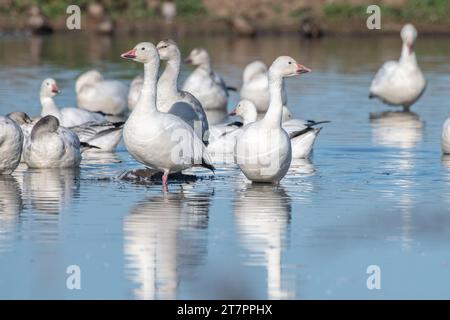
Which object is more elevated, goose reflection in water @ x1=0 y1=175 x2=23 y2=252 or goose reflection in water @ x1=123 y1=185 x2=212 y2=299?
goose reflection in water @ x1=0 y1=175 x2=23 y2=252

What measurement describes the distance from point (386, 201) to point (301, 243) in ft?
8.14

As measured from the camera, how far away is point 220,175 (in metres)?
15.8

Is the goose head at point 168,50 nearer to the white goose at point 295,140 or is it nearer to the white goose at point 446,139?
the white goose at point 295,140

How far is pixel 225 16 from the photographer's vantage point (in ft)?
160

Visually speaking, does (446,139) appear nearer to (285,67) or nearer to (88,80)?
(285,67)

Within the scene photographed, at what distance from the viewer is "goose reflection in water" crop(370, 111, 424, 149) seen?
761 inches

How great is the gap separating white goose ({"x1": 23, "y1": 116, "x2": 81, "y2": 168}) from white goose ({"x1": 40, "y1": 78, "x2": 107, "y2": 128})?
9.51 feet

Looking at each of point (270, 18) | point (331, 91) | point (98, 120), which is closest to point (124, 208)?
point (98, 120)

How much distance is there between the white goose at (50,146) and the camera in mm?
15984

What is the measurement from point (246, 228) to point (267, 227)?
0.22 metres

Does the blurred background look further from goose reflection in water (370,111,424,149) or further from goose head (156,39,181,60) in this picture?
goose head (156,39,181,60)

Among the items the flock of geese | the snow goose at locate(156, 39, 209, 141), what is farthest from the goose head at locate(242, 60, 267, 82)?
the snow goose at locate(156, 39, 209, 141)

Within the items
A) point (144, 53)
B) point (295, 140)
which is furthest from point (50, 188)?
point (295, 140)

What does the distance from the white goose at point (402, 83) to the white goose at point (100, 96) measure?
4.70 metres
